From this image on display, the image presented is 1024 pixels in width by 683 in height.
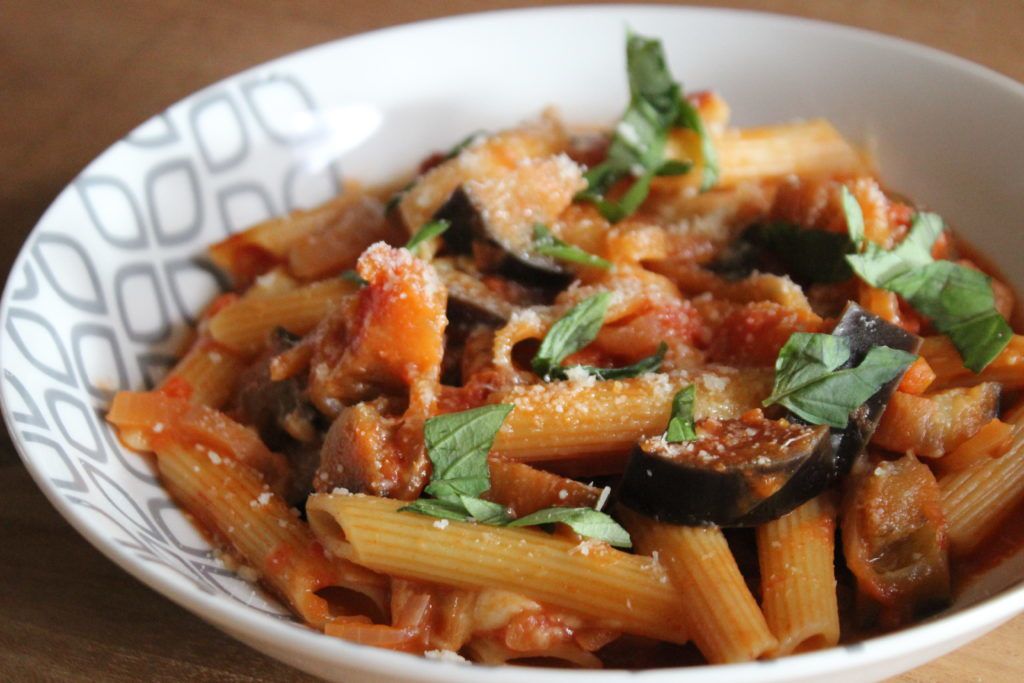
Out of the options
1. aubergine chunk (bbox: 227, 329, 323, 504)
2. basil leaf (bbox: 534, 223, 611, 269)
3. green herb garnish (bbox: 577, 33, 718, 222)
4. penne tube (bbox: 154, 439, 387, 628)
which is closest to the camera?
penne tube (bbox: 154, 439, 387, 628)

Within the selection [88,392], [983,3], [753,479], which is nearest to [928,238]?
[753,479]

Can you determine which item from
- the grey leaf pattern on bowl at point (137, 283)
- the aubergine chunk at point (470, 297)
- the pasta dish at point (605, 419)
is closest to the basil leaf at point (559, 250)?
the pasta dish at point (605, 419)

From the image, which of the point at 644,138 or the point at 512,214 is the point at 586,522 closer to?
the point at 512,214

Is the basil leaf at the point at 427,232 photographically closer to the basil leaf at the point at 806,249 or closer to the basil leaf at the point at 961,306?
the basil leaf at the point at 806,249

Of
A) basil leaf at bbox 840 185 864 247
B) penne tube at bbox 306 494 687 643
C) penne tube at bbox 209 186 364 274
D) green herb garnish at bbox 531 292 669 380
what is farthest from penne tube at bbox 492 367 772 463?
penne tube at bbox 209 186 364 274

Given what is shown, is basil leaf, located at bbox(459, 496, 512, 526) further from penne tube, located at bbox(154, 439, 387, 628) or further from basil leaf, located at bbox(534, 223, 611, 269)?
basil leaf, located at bbox(534, 223, 611, 269)
